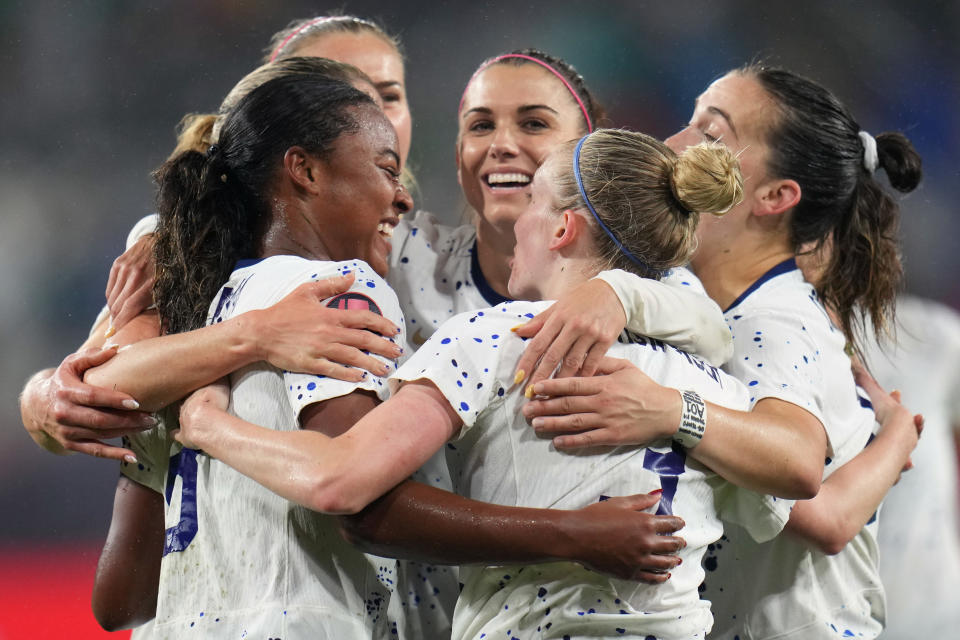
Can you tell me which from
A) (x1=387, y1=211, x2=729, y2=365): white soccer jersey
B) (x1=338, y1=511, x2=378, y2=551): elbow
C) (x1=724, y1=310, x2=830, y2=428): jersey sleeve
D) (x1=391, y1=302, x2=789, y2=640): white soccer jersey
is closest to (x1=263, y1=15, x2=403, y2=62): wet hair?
(x1=387, y1=211, x2=729, y2=365): white soccer jersey

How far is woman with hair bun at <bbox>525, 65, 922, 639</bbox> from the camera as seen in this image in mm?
1552

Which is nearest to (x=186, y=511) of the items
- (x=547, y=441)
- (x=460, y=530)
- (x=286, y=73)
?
(x=460, y=530)

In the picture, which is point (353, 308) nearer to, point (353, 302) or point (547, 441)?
point (353, 302)

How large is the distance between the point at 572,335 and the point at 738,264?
3.20ft

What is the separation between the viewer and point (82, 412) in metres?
1.68

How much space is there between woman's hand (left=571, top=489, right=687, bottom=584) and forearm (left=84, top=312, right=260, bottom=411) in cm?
58

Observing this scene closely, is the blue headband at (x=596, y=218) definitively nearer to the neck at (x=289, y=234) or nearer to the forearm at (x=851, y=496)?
the neck at (x=289, y=234)

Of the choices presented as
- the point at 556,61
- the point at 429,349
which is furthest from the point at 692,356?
the point at 556,61

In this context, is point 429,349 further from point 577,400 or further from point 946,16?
point 946,16

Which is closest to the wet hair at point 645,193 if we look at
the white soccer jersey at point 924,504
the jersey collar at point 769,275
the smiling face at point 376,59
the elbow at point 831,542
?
the jersey collar at point 769,275

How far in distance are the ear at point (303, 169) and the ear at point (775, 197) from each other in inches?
42.6

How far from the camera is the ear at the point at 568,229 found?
5.40 ft

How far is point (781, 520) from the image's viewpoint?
1.70m

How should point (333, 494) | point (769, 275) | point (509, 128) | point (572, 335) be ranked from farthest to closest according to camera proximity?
point (509, 128) < point (769, 275) < point (572, 335) < point (333, 494)
